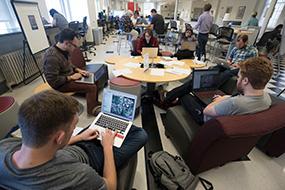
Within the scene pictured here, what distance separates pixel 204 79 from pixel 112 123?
1.36 m

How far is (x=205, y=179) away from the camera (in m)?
1.52

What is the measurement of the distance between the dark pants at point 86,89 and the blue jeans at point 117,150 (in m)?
1.25

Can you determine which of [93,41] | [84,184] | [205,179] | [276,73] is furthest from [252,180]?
[93,41]

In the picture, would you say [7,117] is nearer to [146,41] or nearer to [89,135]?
[89,135]

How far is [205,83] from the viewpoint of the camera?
2025 millimetres

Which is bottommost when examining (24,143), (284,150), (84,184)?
(284,150)

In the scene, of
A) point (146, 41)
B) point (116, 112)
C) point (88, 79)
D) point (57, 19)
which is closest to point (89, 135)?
point (116, 112)

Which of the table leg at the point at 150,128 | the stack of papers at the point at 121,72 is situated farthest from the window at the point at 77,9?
the table leg at the point at 150,128

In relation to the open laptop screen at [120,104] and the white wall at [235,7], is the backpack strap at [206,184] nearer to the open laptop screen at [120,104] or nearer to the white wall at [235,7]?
the open laptop screen at [120,104]

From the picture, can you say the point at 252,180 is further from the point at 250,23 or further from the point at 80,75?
the point at 250,23

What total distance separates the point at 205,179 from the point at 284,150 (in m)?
0.99

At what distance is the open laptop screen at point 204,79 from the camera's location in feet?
6.38

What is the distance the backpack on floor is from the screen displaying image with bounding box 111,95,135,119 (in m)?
0.54

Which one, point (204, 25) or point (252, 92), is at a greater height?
point (204, 25)
